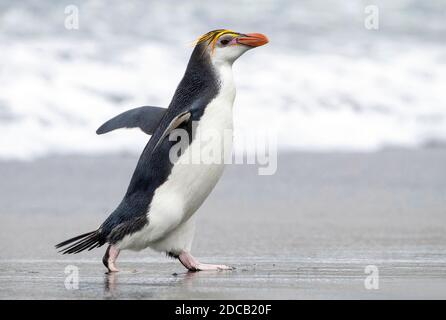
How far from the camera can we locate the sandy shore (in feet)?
17.6

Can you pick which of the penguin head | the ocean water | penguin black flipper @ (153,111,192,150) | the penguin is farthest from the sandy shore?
the penguin head

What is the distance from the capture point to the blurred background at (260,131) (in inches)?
237

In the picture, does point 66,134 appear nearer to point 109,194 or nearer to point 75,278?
point 109,194

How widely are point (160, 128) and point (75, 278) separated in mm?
1056

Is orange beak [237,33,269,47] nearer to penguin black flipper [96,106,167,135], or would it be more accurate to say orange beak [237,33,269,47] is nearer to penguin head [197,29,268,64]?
penguin head [197,29,268,64]

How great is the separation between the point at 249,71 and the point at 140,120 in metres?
10.2

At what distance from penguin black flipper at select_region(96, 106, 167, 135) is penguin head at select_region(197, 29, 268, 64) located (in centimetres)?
60

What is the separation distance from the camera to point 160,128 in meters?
6.27

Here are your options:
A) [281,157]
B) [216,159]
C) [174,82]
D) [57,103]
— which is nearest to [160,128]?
[216,159]

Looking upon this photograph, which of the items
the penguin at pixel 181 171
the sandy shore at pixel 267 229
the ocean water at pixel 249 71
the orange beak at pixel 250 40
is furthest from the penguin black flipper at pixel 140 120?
the ocean water at pixel 249 71

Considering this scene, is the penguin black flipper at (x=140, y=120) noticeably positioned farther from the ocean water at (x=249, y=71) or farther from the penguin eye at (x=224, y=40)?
the ocean water at (x=249, y=71)

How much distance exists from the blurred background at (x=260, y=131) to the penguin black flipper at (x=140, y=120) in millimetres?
846

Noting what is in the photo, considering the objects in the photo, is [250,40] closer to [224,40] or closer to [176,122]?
[224,40]

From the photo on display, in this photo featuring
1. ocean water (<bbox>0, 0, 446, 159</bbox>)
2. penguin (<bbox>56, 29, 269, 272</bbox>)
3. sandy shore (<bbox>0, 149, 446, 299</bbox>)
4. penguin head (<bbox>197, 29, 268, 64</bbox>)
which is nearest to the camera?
sandy shore (<bbox>0, 149, 446, 299</bbox>)
